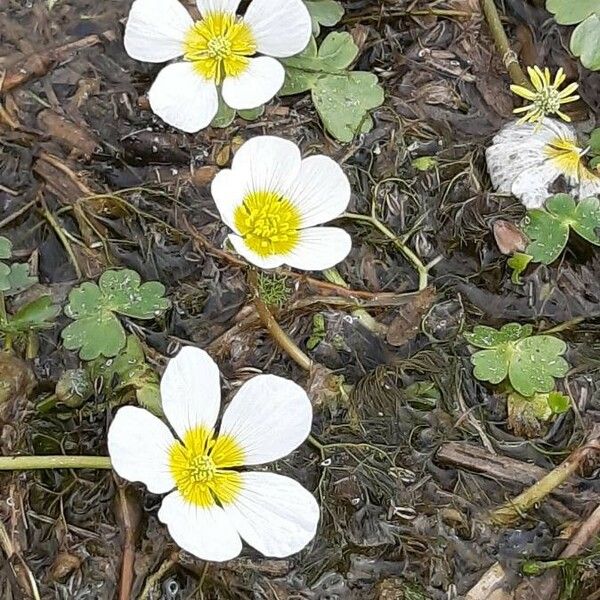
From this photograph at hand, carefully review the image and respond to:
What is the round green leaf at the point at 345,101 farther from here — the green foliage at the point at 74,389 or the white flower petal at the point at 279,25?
the green foliage at the point at 74,389

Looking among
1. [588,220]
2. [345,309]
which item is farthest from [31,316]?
[588,220]

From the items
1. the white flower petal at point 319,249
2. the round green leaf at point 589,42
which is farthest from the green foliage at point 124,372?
the round green leaf at point 589,42

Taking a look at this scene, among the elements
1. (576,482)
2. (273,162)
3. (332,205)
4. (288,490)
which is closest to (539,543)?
(576,482)

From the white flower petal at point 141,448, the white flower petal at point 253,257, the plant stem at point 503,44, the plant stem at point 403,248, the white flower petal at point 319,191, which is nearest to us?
the white flower petal at point 141,448

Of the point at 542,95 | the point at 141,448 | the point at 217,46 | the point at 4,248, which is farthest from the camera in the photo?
the point at 542,95

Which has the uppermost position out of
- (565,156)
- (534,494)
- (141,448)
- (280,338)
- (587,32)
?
(587,32)

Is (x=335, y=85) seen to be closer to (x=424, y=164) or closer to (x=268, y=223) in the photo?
(x=424, y=164)

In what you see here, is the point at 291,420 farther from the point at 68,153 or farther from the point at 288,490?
the point at 68,153
